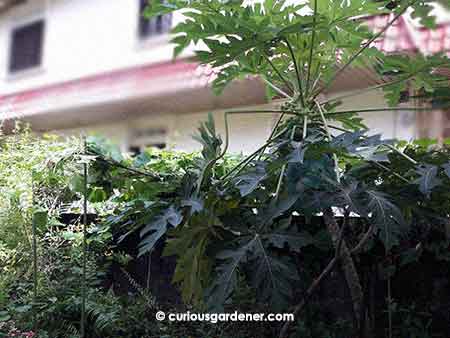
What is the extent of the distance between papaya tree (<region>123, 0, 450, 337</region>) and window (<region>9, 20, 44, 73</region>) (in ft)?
2.39

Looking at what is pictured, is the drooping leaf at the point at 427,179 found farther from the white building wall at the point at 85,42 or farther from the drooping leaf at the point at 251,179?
the white building wall at the point at 85,42

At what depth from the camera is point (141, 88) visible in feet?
2.94

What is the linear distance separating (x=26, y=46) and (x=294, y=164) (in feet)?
3.63

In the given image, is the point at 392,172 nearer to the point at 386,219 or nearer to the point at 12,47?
the point at 386,219

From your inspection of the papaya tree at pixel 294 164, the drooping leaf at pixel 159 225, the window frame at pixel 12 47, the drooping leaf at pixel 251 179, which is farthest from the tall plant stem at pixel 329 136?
the window frame at pixel 12 47

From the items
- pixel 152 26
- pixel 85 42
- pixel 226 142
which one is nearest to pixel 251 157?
pixel 226 142

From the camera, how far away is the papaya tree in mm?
605

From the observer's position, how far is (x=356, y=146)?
2.01 ft

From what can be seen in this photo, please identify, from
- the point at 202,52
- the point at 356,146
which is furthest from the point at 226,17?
the point at 356,146

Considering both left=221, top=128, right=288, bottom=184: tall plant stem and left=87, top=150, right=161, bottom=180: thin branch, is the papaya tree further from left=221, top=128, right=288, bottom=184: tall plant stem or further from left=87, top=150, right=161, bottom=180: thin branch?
left=87, top=150, right=161, bottom=180: thin branch

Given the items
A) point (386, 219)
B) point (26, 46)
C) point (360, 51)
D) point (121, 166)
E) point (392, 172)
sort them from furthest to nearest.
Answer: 1. point (26, 46)
2. point (121, 166)
3. point (360, 51)
4. point (392, 172)
5. point (386, 219)

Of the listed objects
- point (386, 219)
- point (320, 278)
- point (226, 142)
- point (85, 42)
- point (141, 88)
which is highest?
point (85, 42)

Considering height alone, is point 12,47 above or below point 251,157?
above

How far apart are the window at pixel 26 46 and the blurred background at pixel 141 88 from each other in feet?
0.51
